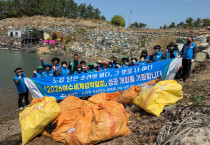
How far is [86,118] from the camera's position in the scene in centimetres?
337

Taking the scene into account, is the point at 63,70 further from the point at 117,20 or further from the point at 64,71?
the point at 117,20

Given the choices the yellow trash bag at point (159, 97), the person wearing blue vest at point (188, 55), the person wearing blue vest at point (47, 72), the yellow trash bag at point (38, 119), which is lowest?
the yellow trash bag at point (38, 119)

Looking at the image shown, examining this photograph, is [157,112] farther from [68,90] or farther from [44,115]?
[68,90]

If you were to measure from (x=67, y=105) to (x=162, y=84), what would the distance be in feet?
7.79

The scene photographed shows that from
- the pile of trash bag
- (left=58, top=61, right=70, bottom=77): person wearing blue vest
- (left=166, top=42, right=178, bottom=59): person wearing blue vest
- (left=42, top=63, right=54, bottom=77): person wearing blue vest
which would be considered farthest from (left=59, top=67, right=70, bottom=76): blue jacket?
(left=166, top=42, right=178, bottom=59): person wearing blue vest

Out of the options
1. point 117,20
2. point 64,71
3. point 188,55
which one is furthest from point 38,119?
point 117,20

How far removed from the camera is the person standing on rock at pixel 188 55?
507cm

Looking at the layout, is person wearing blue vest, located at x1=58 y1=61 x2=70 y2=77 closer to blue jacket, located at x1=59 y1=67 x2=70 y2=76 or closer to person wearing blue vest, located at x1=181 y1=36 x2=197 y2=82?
blue jacket, located at x1=59 y1=67 x2=70 y2=76

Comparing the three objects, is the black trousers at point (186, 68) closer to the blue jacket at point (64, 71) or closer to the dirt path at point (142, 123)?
the dirt path at point (142, 123)

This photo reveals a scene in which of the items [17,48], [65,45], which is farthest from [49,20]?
[65,45]

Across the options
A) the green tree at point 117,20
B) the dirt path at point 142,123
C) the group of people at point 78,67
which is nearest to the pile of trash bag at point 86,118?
the dirt path at point 142,123

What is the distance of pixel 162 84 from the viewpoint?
3.77m

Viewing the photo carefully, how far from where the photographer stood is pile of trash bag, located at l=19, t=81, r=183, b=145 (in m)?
2.94

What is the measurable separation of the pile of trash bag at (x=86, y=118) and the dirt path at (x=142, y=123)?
123 millimetres
